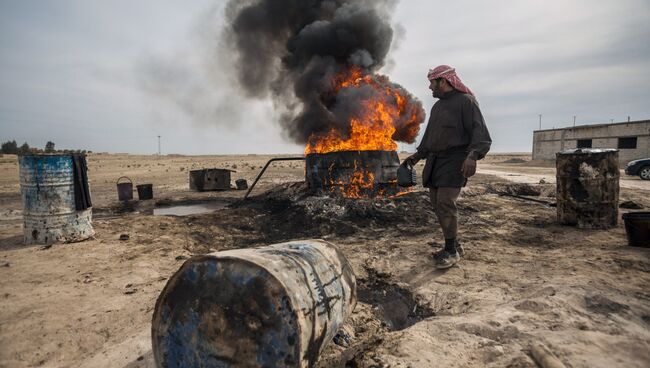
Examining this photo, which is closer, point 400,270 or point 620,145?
point 400,270

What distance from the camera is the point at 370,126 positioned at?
419 inches

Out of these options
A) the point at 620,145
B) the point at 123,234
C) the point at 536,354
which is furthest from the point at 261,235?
the point at 620,145

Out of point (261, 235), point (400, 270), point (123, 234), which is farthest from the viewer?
point (261, 235)

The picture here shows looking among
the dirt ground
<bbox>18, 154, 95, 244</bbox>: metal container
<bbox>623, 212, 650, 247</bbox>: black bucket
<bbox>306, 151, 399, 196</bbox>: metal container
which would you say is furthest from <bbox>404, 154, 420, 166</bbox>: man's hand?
<bbox>18, 154, 95, 244</bbox>: metal container

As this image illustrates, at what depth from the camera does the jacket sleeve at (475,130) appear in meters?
4.19

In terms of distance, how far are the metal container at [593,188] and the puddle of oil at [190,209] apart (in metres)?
7.79

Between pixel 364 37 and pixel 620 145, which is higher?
pixel 364 37

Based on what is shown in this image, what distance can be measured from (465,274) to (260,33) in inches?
545

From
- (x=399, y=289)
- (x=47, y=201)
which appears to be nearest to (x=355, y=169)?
(x=399, y=289)

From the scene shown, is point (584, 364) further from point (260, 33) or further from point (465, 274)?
point (260, 33)

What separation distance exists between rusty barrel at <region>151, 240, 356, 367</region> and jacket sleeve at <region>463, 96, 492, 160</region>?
2935mm

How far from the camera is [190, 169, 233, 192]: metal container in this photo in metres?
13.5

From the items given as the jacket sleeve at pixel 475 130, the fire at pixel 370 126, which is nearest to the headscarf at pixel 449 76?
the jacket sleeve at pixel 475 130

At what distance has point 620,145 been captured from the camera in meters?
27.4
